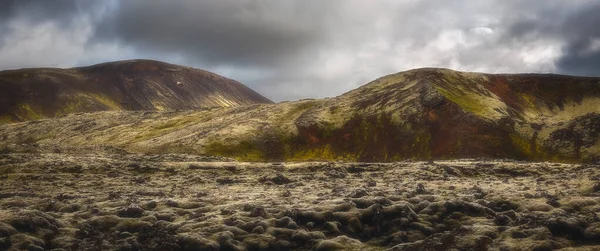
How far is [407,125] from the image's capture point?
12619 centimetres

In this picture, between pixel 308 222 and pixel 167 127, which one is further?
pixel 167 127

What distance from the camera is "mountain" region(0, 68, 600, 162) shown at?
114 meters

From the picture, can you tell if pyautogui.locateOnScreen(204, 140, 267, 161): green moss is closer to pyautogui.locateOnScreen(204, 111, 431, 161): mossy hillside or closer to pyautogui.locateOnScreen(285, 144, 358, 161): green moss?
pyautogui.locateOnScreen(204, 111, 431, 161): mossy hillside

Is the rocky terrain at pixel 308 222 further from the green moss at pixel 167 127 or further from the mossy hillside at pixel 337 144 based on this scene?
the green moss at pixel 167 127

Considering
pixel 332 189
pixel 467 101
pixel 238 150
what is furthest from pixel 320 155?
pixel 332 189

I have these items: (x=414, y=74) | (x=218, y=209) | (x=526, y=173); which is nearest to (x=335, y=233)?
(x=218, y=209)

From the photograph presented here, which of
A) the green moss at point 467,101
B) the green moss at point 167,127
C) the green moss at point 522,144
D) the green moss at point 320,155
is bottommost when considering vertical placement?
the green moss at point 320,155

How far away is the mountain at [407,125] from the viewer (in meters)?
114

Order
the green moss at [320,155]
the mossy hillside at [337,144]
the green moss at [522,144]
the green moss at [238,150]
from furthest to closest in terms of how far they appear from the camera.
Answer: the green moss at [320,155], the mossy hillside at [337,144], the green moss at [238,150], the green moss at [522,144]

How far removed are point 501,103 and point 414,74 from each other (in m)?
32.7

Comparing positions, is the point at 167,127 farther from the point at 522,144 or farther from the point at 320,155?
the point at 522,144

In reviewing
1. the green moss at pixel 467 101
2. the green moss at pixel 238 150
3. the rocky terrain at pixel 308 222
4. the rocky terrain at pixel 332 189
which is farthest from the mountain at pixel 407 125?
the rocky terrain at pixel 308 222

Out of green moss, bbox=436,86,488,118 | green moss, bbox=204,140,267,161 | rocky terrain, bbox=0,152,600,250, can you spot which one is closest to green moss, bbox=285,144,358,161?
green moss, bbox=204,140,267,161

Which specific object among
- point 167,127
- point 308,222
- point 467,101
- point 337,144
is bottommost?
point 308,222
